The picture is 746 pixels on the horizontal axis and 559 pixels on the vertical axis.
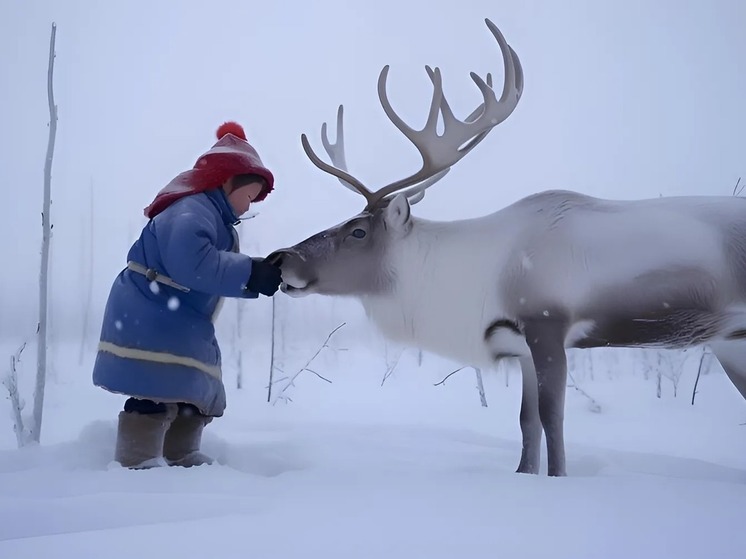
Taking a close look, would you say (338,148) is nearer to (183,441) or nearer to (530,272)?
(530,272)

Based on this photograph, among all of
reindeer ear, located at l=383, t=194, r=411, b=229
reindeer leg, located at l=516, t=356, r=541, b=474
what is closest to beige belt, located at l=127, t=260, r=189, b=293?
reindeer ear, located at l=383, t=194, r=411, b=229

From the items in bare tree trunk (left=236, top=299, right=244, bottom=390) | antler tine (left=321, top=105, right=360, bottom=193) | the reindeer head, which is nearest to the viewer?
the reindeer head

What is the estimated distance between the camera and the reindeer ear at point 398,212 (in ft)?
7.48

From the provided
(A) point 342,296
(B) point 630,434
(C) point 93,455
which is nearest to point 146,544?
(C) point 93,455

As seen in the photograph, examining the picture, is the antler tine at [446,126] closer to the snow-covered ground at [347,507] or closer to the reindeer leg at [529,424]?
the reindeer leg at [529,424]

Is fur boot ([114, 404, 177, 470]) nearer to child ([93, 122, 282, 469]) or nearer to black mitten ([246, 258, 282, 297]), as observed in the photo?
child ([93, 122, 282, 469])

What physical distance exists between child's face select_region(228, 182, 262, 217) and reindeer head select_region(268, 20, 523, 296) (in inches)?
9.3

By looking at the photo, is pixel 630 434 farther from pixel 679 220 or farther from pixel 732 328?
pixel 679 220

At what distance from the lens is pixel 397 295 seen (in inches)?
91.7

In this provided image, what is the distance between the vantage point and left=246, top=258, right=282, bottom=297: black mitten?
187cm

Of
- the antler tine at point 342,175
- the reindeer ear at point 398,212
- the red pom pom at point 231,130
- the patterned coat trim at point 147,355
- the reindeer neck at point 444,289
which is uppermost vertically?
the red pom pom at point 231,130

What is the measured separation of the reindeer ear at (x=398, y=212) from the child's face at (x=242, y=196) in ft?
1.88

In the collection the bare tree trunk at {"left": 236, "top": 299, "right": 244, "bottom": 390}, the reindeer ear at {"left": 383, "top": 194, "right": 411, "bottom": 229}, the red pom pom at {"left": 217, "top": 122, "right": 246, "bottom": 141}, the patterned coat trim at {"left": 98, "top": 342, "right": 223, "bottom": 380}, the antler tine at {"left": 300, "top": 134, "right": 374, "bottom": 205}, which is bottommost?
the bare tree trunk at {"left": 236, "top": 299, "right": 244, "bottom": 390}

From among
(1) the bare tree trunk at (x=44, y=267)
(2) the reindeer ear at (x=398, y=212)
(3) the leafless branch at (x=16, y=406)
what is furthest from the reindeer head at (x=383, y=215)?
(3) the leafless branch at (x=16, y=406)
